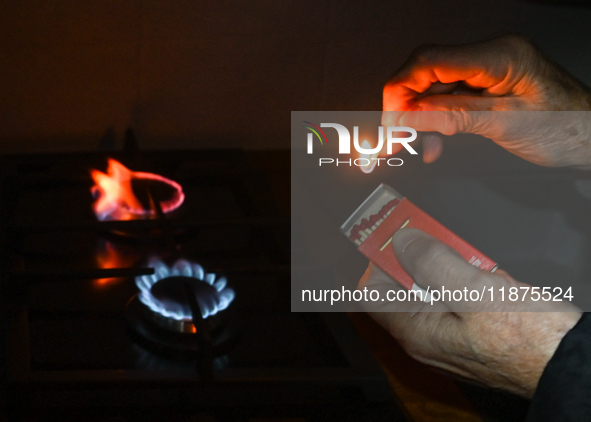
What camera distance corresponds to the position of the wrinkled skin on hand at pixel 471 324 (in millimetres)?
498

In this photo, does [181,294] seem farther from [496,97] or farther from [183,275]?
[496,97]

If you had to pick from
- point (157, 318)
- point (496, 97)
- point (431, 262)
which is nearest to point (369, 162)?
point (496, 97)

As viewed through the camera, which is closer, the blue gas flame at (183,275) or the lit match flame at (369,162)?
the blue gas flame at (183,275)

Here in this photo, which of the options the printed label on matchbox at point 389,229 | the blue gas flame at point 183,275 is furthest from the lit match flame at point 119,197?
the printed label on matchbox at point 389,229

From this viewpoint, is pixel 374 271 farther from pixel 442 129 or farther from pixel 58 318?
pixel 58 318

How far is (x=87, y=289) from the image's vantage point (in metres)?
0.66

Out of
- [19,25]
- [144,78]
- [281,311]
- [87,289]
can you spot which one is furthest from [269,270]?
[19,25]

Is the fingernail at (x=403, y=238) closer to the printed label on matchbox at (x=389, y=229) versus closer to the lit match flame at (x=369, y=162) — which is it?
the printed label on matchbox at (x=389, y=229)

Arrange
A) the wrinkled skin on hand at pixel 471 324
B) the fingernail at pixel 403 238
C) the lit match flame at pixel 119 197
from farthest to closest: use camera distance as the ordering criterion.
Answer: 1. the lit match flame at pixel 119 197
2. the fingernail at pixel 403 238
3. the wrinkled skin on hand at pixel 471 324

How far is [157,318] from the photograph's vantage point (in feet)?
1.88

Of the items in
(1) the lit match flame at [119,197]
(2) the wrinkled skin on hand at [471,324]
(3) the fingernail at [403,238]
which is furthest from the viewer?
(1) the lit match flame at [119,197]

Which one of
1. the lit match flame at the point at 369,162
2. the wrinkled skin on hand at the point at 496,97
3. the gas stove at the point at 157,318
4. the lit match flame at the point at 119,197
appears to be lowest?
the gas stove at the point at 157,318

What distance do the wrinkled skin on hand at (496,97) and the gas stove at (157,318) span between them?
0.27 metres

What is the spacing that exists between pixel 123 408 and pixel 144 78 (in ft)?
1.87
